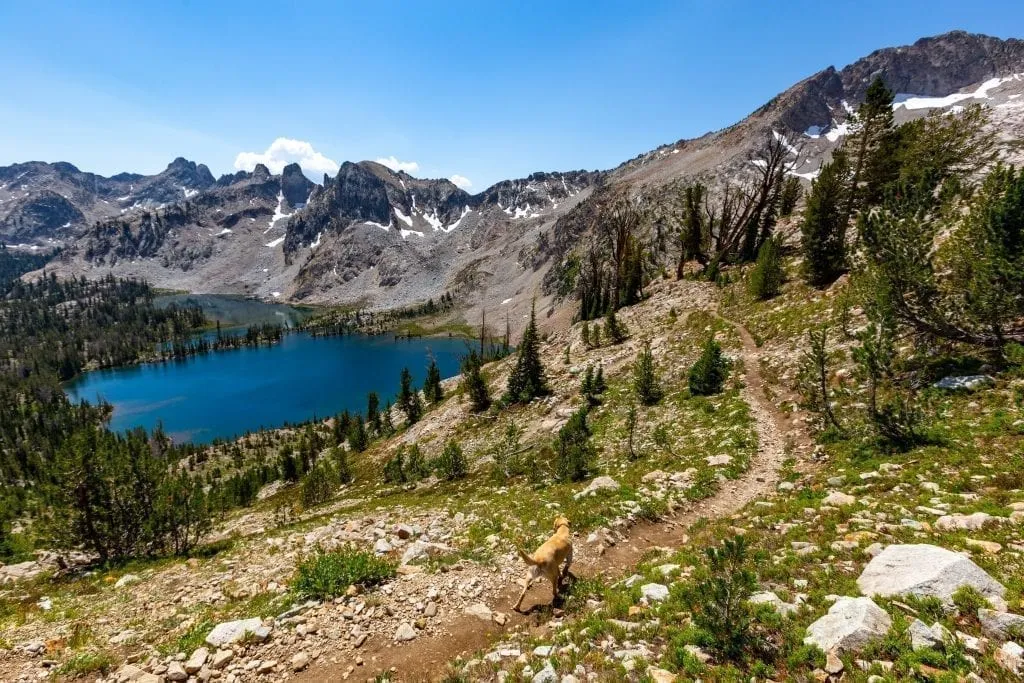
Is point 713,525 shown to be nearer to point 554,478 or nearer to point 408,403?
point 554,478

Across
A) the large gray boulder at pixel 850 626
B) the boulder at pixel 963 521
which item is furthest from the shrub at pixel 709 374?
the large gray boulder at pixel 850 626

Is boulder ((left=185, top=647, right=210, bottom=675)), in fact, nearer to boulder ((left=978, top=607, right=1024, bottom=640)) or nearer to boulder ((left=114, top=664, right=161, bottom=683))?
boulder ((left=114, top=664, right=161, bottom=683))

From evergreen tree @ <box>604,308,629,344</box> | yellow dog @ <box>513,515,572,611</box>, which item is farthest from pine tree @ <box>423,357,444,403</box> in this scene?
yellow dog @ <box>513,515,572,611</box>

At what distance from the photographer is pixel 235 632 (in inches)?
401

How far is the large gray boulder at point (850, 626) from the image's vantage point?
21.7 feet

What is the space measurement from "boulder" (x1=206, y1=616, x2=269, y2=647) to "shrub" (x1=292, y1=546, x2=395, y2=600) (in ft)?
4.41

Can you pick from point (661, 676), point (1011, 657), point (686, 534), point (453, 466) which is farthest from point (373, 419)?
point (1011, 657)

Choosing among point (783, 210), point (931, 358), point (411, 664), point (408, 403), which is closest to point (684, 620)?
point (411, 664)

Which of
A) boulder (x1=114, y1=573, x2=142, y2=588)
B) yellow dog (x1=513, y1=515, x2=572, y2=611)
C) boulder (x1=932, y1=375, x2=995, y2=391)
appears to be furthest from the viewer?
boulder (x1=932, y1=375, x2=995, y2=391)

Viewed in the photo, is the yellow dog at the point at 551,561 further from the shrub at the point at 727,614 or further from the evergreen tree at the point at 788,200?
the evergreen tree at the point at 788,200

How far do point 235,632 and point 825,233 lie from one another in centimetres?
4539

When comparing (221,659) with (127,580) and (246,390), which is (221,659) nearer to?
(127,580)

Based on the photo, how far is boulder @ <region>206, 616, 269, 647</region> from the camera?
9953 millimetres

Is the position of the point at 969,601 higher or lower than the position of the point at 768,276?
lower
